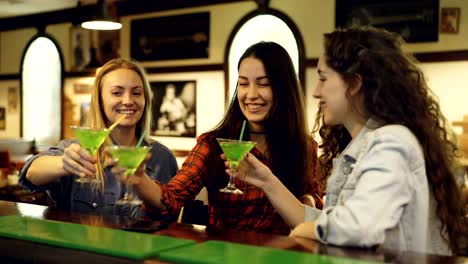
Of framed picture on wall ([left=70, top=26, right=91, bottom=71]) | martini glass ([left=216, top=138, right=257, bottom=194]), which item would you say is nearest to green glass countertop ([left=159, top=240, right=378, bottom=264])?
martini glass ([left=216, top=138, right=257, bottom=194])

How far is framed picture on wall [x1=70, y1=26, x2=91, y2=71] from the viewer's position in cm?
864

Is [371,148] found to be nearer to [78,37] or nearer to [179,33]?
[179,33]

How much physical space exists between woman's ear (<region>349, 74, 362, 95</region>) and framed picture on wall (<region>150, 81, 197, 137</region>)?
18.3ft

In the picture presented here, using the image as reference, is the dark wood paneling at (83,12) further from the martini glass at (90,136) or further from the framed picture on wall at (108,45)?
the martini glass at (90,136)

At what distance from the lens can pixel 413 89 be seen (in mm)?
1899

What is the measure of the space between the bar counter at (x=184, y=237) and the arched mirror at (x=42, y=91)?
7.31 metres

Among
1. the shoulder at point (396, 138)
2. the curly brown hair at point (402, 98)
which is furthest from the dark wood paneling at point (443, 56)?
the shoulder at point (396, 138)

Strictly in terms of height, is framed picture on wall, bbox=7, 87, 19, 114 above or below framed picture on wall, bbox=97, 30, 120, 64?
below

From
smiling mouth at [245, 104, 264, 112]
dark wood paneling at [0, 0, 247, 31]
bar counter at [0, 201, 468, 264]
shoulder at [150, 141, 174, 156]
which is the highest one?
dark wood paneling at [0, 0, 247, 31]

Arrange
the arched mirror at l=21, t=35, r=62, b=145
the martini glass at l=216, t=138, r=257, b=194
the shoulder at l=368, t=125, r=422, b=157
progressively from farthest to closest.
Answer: the arched mirror at l=21, t=35, r=62, b=145, the martini glass at l=216, t=138, r=257, b=194, the shoulder at l=368, t=125, r=422, b=157

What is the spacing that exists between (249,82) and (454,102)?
3.70 metres

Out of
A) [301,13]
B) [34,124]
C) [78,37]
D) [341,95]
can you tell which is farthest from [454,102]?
[34,124]

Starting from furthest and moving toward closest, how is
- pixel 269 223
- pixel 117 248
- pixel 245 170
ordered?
pixel 269 223 → pixel 245 170 → pixel 117 248

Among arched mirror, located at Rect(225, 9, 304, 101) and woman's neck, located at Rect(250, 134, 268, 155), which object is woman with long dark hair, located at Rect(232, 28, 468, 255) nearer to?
woman's neck, located at Rect(250, 134, 268, 155)
